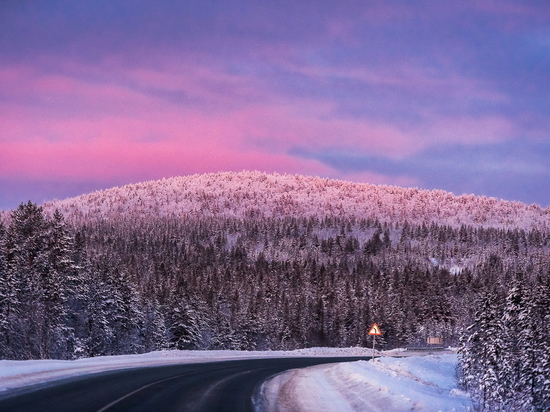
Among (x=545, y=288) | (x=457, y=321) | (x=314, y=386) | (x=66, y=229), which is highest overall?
(x=66, y=229)

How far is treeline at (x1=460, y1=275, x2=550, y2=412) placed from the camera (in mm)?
24317

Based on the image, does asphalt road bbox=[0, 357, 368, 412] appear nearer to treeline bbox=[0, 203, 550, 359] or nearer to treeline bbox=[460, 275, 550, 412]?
treeline bbox=[460, 275, 550, 412]

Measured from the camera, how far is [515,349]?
27359 mm

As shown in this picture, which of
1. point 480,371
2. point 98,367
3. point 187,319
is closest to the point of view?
point 98,367

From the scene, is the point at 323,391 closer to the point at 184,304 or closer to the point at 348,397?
the point at 348,397

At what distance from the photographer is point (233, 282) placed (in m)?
121

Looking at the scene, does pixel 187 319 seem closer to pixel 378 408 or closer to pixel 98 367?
pixel 98 367

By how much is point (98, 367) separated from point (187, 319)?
44081 millimetres

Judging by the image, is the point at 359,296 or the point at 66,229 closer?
the point at 66,229

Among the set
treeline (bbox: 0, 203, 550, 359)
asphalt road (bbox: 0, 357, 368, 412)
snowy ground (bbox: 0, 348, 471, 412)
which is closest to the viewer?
asphalt road (bbox: 0, 357, 368, 412)

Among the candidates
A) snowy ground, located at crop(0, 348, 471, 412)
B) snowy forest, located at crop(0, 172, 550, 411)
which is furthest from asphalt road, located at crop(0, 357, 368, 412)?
snowy forest, located at crop(0, 172, 550, 411)

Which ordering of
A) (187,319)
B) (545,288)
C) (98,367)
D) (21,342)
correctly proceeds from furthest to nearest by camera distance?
(187,319), (21,342), (545,288), (98,367)

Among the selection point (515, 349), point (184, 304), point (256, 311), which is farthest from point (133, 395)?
point (256, 311)

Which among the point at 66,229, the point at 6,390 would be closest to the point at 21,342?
the point at 66,229
